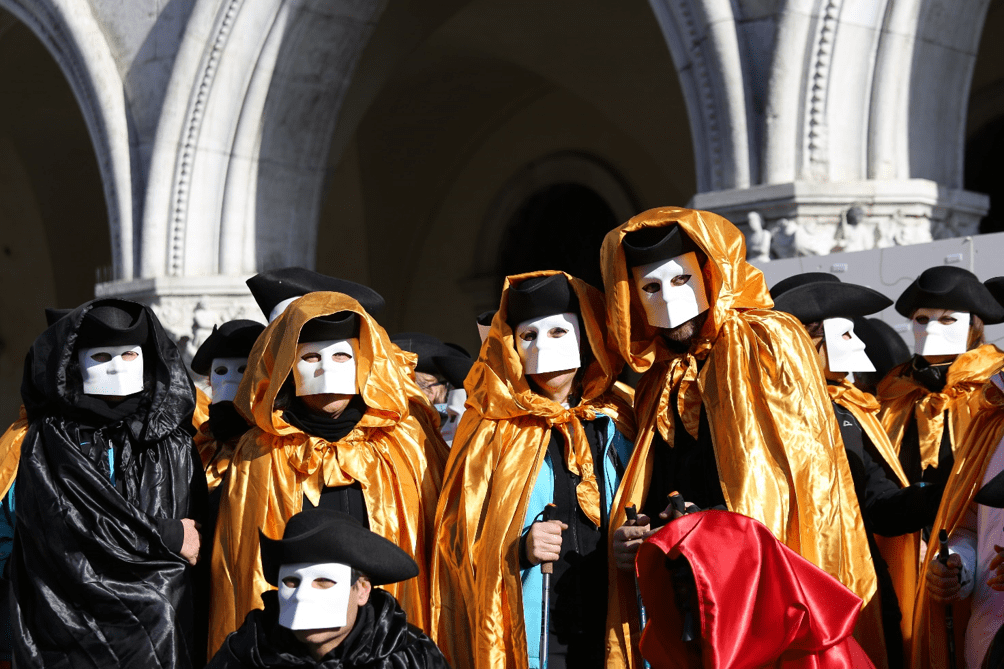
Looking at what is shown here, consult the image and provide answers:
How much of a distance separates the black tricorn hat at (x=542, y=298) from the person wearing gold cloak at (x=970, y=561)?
107cm

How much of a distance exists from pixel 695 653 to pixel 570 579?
506mm

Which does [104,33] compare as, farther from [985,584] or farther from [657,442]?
[985,584]

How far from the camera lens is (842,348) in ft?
12.5

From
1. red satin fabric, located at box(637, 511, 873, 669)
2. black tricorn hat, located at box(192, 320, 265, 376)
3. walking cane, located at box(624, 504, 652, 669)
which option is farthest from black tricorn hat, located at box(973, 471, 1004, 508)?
black tricorn hat, located at box(192, 320, 265, 376)

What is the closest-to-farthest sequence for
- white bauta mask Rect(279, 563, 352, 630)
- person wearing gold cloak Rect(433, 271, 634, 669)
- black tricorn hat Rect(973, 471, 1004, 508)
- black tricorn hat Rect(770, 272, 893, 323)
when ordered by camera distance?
black tricorn hat Rect(973, 471, 1004, 508)
white bauta mask Rect(279, 563, 352, 630)
person wearing gold cloak Rect(433, 271, 634, 669)
black tricorn hat Rect(770, 272, 893, 323)

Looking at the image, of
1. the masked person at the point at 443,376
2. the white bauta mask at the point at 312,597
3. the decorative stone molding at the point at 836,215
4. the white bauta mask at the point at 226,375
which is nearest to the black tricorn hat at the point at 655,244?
the white bauta mask at the point at 312,597

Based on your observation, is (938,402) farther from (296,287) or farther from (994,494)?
(296,287)

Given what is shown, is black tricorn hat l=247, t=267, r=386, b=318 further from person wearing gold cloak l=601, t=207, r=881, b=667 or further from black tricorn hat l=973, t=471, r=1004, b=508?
black tricorn hat l=973, t=471, r=1004, b=508

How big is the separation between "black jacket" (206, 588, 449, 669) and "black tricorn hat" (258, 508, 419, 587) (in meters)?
0.07

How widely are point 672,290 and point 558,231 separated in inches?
309

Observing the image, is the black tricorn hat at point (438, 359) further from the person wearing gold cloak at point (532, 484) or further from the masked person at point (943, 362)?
the masked person at point (943, 362)

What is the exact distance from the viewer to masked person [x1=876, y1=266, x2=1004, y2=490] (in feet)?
12.5

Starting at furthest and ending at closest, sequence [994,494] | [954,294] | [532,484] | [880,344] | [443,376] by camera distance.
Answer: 1. [443,376]
2. [880,344]
3. [954,294]
4. [532,484]
5. [994,494]

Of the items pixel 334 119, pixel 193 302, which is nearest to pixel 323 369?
pixel 193 302
